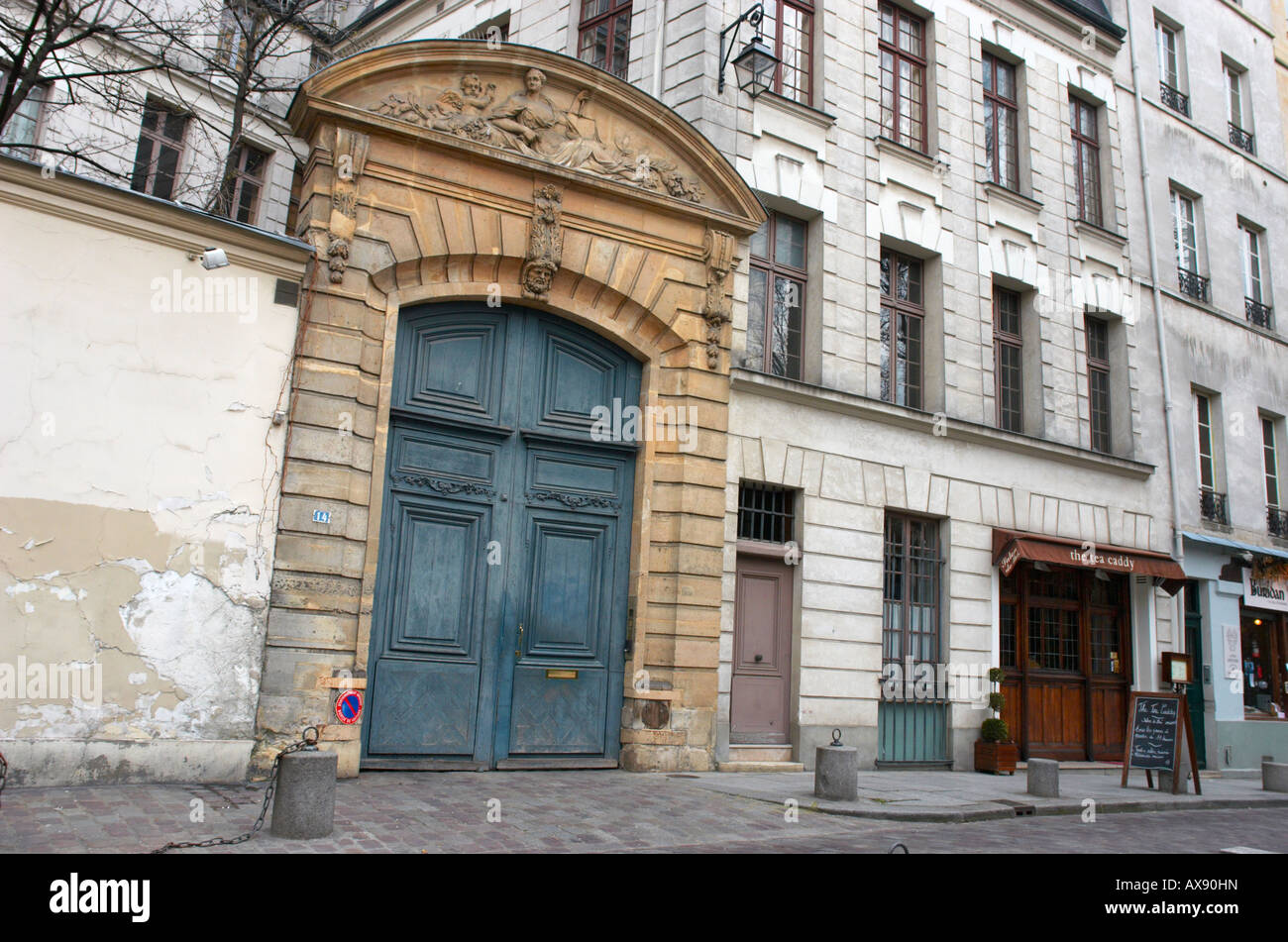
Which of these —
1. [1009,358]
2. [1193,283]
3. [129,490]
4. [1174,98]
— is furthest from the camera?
[1174,98]

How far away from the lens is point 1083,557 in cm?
1484

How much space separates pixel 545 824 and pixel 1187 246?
57.7 feet

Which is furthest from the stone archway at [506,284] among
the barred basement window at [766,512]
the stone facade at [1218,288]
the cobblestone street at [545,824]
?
the stone facade at [1218,288]

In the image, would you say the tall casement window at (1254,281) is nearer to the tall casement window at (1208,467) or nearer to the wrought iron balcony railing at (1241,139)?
the wrought iron balcony railing at (1241,139)

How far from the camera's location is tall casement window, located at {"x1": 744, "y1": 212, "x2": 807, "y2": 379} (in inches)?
512

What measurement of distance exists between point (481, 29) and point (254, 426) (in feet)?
35.7

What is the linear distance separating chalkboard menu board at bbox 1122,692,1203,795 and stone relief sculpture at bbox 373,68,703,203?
8.54m

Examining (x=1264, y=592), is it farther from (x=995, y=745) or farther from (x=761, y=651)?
(x=761, y=651)

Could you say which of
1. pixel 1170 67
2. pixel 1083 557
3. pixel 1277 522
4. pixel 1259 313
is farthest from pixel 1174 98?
pixel 1083 557

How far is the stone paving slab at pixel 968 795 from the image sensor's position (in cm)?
935

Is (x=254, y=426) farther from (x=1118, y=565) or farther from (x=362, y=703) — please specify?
(x=1118, y=565)

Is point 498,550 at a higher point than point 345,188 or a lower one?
lower

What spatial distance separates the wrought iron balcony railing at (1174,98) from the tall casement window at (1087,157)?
2.27m

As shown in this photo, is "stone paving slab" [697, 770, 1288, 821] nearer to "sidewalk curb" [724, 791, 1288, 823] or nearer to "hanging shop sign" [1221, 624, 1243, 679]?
"sidewalk curb" [724, 791, 1288, 823]
